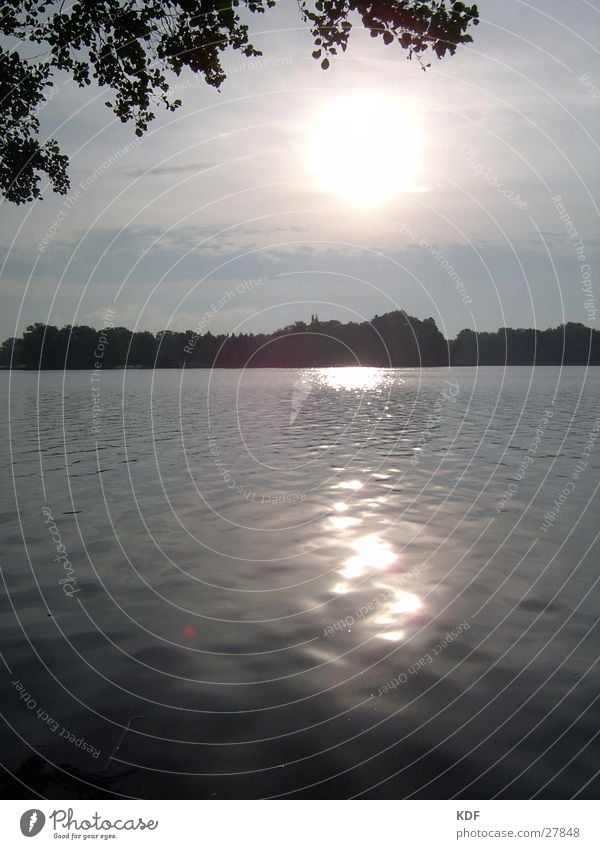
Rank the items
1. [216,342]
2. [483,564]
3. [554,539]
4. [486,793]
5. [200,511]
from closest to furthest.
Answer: [486,793] → [483,564] → [554,539] → [200,511] → [216,342]

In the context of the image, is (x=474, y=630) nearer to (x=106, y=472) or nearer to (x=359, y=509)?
(x=359, y=509)

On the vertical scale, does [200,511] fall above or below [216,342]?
below

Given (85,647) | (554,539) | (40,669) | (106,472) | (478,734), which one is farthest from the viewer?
(106,472)

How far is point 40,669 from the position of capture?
30.6 feet

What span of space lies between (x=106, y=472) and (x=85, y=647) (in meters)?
15.7

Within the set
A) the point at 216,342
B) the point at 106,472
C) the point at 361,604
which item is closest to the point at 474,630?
the point at 361,604

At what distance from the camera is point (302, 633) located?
10500 millimetres

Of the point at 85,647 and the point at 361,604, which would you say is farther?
the point at 361,604

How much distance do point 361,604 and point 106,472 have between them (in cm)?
1600

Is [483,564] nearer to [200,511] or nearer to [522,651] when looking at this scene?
[522,651]

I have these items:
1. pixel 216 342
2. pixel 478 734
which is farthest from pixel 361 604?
pixel 216 342

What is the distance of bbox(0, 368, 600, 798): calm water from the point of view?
7105 millimetres

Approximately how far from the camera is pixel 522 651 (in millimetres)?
9680

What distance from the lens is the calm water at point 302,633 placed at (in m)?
7.11
